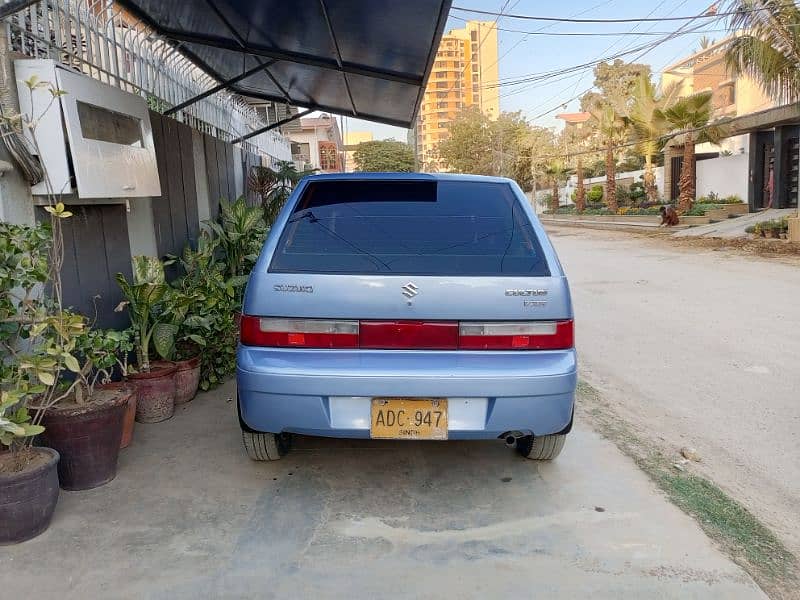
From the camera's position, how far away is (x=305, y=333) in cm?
301

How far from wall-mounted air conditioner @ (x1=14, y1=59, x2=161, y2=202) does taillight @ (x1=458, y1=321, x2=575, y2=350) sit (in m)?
2.33

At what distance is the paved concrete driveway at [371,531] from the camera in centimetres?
254

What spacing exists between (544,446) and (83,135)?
3.28 m

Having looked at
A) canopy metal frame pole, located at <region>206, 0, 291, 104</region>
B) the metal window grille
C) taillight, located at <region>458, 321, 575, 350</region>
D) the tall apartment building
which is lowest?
taillight, located at <region>458, 321, 575, 350</region>

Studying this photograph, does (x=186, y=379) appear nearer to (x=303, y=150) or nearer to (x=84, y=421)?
(x=84, y=421)

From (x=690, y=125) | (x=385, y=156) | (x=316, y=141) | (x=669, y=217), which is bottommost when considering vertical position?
(x=669, y=217)

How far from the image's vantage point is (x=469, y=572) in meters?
2.63

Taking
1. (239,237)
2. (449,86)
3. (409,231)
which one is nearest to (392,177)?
(409,231)

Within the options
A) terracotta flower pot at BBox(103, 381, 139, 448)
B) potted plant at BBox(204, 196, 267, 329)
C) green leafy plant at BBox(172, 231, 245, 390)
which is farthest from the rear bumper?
potted plant at BBox(204, 196, 267, 329)

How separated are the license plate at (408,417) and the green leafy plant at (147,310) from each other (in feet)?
6.46

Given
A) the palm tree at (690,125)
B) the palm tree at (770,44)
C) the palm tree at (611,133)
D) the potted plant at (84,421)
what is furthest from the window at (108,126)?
the palm tree at (611,133)

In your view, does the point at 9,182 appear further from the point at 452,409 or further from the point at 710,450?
the point at 710,450

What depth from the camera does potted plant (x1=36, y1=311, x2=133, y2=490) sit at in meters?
3.15

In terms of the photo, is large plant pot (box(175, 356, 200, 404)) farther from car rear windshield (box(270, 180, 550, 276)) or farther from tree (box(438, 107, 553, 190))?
tree (box(438, 107, 553, 190))
